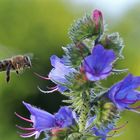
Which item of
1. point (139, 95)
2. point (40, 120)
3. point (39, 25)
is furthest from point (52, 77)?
point (39, 25)

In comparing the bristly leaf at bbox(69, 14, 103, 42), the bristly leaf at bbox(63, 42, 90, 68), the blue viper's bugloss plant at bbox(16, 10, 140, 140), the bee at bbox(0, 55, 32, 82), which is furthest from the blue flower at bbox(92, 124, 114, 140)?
the bee at bbox(0, 55, 32, 82)

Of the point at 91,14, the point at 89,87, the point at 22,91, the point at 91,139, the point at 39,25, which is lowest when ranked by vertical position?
the point at 91,139

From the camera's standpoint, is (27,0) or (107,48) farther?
(27,0)

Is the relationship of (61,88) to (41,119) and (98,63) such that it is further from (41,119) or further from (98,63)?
(98,63)

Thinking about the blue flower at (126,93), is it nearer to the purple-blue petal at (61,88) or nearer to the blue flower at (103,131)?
the blue flower at (103,131)

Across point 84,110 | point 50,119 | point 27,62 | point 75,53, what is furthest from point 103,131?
point 27,62

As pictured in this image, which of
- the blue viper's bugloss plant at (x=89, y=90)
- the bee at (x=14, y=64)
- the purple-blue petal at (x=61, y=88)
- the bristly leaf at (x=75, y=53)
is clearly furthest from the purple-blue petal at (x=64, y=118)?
the bee at (x=14, y=64)

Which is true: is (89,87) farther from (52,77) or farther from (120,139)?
(120,139)

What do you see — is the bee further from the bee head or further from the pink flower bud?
the pink flower bud
